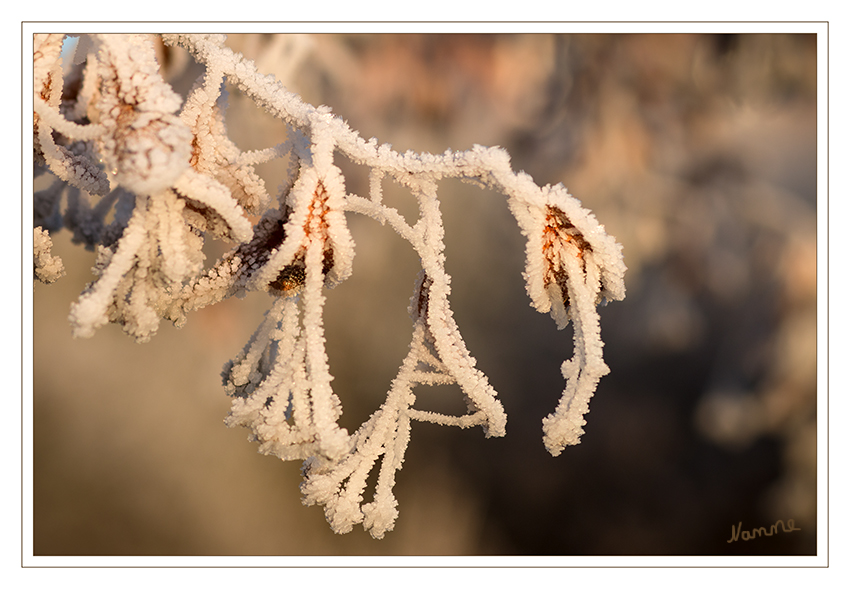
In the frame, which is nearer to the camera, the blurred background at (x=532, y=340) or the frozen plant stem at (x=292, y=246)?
the frozen plant stem at (x=292, y=246)
